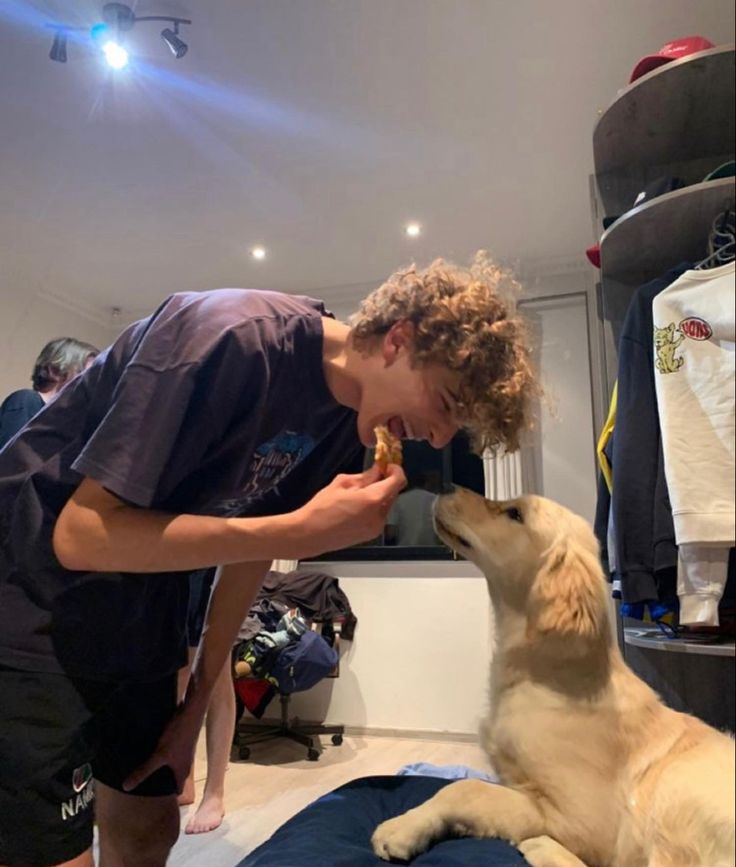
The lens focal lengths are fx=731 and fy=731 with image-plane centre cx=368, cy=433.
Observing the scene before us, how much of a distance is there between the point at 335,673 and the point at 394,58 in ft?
9.14

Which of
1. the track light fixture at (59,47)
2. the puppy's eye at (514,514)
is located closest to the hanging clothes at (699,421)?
the puppy's eye at (514,514)

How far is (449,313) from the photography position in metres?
1.07

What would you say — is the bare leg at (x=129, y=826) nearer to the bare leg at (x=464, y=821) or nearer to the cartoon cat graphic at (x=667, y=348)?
the bare leg at (x=464, y=821)

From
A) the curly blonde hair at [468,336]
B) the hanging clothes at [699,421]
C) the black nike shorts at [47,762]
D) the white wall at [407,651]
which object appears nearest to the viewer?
the hanging clothes at [699,421]

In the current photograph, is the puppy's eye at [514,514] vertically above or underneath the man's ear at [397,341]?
underneath

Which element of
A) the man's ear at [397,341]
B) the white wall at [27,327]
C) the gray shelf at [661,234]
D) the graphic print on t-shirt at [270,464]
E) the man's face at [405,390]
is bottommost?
the graphic print on t-shirt at [270,464]

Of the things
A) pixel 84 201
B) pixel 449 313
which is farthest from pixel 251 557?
pixel 84 201

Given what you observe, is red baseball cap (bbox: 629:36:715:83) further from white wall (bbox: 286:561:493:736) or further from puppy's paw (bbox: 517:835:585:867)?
white wall (bbox: 286:561:493:736)

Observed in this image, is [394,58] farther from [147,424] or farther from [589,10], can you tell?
[147,424]

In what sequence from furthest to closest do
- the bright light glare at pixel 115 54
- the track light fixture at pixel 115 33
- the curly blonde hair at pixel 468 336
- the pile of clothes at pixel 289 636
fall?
the pile of clothes at pixel 289 636 < the bright light glare at pixel 115 54 < the track light fixture at pixel 115 33 < the curly blonde hair at pixel 468 336

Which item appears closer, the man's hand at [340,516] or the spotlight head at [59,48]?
the man's hand at [340,516]

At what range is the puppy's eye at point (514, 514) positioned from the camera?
1306mm

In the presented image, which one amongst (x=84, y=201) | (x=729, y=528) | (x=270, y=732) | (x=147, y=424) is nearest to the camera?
(x=729, y=528)

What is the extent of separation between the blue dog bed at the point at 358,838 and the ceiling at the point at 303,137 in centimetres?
126
